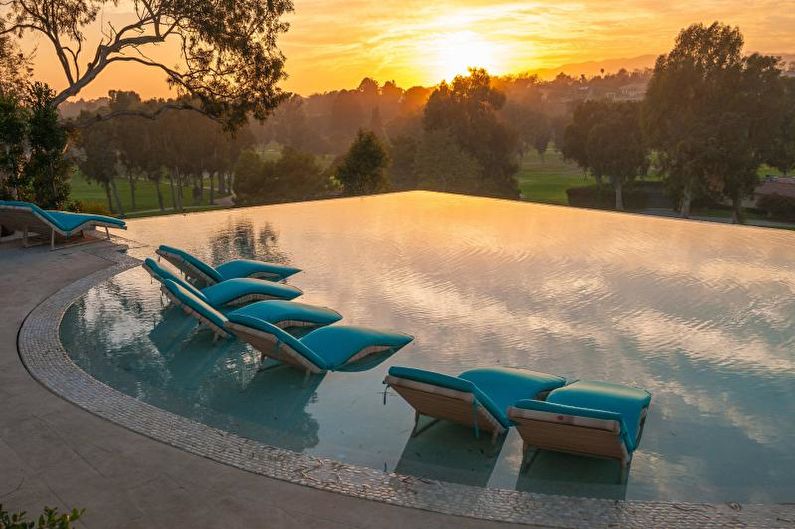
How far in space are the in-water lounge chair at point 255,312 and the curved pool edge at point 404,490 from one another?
6.43 ft

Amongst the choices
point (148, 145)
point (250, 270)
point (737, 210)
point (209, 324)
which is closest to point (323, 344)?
point (209, 324)

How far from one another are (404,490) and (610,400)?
2362 millimetres

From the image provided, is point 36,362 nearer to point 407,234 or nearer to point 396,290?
point 396,290

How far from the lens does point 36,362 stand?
7.86 meters

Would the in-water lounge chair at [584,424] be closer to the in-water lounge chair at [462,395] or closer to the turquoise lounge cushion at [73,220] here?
the in-water lounge chair at [462,395]

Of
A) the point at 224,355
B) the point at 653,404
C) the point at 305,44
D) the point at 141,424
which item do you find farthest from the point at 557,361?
the point at 305,44

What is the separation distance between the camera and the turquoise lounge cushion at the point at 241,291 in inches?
404

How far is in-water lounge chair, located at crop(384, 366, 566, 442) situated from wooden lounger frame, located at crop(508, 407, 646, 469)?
1.24 ft

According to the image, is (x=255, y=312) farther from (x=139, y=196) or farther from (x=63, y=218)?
(x=139, y=196)

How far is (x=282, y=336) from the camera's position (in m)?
7.44

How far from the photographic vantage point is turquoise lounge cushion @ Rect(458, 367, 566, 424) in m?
6.72

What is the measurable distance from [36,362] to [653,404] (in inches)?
298

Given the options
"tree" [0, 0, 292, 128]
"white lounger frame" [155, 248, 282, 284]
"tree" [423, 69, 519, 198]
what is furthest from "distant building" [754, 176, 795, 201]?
"white lounger frame" [155, 248, 282, 284]

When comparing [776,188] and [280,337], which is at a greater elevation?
[280,337]
